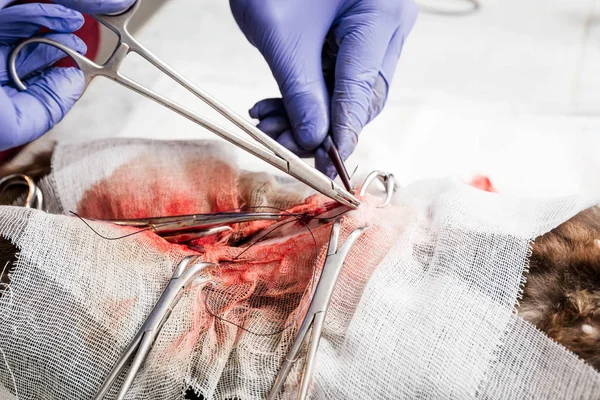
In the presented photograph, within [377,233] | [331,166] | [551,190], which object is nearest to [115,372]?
[377,233]

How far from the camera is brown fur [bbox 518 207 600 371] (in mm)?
648

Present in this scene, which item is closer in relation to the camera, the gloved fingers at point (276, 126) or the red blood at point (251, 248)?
the red blood at point (251, 248)

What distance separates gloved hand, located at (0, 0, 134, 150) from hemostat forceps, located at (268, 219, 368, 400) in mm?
513

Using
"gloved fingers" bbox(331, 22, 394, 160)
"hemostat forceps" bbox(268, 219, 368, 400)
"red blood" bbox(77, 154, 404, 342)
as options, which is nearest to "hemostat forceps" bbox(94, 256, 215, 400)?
"red blood" bbox(77, 154, 404, 342)

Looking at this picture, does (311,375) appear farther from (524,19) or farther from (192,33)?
(524,19)

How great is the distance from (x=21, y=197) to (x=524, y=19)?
1.41 m

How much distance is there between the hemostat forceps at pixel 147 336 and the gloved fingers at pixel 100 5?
36 cm

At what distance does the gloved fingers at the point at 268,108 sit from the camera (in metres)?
1.06

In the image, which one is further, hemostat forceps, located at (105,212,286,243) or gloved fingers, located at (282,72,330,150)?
gloved fingers, located at (282,72,330,150)

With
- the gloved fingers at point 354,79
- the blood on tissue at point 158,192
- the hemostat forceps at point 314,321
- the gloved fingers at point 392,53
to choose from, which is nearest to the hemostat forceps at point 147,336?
the hemostat forceps at point 314,321

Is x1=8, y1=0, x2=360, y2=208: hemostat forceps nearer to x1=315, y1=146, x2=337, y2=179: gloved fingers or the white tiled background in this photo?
x1=315, y1=146, x2=337, y2=179: gloved fingers

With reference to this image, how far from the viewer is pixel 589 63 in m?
1.56

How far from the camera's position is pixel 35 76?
984mm

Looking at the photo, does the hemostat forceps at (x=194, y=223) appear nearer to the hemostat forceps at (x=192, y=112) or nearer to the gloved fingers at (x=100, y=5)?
the hemostat forceps at (x=192, y=112)
